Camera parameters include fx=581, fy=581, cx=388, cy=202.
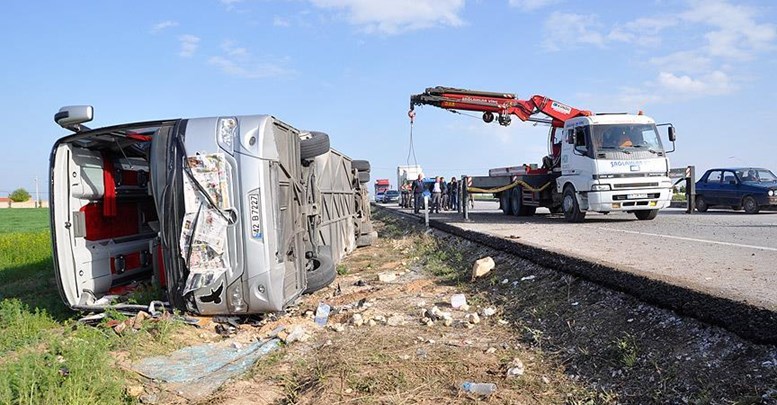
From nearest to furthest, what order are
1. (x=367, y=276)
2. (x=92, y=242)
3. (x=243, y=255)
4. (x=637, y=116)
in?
(x=243, y=255) → (x=92, y=242) → (x=367, y=276) → (x=637, y=116)

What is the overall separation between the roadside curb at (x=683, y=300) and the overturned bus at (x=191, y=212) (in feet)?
10.4

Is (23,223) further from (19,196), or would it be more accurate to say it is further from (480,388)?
(19,196)

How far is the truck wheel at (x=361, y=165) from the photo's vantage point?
14.9 metres

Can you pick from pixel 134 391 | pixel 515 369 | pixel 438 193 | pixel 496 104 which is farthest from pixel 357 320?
pixel 438 193

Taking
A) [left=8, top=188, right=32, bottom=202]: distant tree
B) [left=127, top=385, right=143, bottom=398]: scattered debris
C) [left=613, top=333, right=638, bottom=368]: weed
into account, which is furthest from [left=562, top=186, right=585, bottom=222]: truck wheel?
[left=8, top=188, right=32, bottom=202]: distant tree

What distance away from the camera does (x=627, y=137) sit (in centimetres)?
1432

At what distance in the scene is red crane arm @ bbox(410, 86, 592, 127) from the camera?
17.4m

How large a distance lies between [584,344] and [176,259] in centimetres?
401

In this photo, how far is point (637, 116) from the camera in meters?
14.8

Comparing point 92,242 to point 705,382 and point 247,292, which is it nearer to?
point 247,292

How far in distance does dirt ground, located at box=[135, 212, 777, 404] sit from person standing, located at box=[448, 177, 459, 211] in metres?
19.3

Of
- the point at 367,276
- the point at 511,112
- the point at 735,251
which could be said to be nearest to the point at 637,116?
the point at 511,112

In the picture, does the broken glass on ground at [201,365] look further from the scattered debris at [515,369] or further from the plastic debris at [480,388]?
the scattered debris at [515,369]

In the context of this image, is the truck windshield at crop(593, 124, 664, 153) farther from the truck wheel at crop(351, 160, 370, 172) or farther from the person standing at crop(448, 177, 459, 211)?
the person standing at crop(448, 177, 459, 211)
